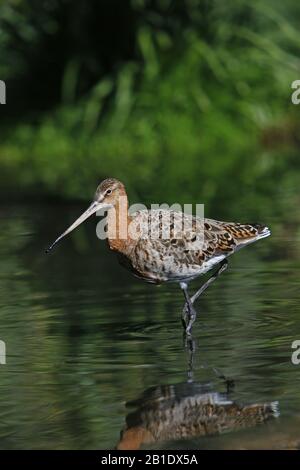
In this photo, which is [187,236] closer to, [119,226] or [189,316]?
[119,226]

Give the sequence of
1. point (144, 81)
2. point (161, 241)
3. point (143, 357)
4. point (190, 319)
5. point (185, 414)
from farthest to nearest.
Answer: point (144, 81), point (161, 241), point (190, 319), point (143, 357), point (185, 414)

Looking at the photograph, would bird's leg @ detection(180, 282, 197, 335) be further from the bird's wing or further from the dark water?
the bird's wing

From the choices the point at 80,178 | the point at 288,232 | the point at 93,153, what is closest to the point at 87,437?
the point at 288,232

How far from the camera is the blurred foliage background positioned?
2167cm

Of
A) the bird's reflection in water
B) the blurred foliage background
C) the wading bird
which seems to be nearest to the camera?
the bird's reflection in water

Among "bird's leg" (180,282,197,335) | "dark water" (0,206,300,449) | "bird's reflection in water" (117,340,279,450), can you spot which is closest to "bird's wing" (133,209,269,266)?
"bird's leg" (180,282,197,335)

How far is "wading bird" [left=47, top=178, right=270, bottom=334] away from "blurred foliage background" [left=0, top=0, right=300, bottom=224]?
34.9ft

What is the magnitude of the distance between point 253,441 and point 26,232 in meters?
8.09

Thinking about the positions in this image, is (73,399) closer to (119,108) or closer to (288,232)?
(288,232)

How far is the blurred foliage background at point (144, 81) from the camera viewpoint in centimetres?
2167

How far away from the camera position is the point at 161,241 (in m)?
10.1

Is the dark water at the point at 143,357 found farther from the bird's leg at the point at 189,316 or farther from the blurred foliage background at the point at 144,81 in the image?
the blurred foliage background at the point at 144,81

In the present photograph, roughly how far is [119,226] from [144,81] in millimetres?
11850

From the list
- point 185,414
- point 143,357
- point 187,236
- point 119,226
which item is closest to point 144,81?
point 187,236
